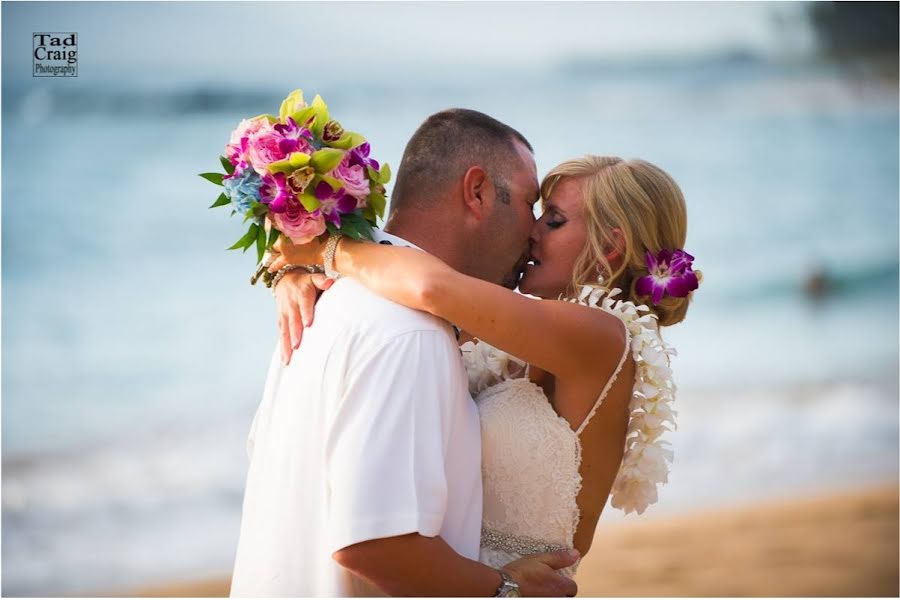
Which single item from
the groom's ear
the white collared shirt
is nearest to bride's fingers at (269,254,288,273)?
the white collared shirt

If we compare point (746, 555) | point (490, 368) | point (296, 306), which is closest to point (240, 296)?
point (746, 555)

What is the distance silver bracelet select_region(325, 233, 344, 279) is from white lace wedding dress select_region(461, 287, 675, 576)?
59 cm

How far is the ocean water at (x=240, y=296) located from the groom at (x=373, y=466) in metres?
6.52

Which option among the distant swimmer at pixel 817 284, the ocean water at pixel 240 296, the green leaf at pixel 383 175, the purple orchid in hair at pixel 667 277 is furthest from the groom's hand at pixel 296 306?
the distant swimmer at pixel 817 284

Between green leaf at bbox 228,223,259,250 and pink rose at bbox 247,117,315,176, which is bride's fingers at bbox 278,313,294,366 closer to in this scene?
green leaf at bbox 228,223,259,250

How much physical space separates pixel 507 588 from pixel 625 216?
1.26 meters

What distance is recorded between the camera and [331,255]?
3219 mm

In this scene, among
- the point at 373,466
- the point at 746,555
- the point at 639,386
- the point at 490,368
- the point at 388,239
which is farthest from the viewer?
the point at 746,555

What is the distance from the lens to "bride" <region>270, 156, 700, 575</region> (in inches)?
120

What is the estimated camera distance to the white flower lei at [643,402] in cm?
341

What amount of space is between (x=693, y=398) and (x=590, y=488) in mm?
10386

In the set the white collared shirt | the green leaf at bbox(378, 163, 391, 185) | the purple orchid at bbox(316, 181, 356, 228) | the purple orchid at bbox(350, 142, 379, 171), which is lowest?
the white collared shirt

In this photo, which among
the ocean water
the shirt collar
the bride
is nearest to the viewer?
the bride

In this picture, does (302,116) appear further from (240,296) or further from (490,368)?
(240,296)
